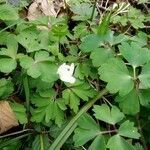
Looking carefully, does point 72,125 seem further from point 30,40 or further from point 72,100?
point 30,40

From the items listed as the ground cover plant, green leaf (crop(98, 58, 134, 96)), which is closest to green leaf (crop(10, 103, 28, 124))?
the ground cover plant

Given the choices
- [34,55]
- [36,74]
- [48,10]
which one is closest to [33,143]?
[36,74]

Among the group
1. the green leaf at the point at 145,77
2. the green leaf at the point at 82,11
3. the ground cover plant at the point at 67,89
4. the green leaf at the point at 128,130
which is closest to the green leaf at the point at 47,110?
the ground cover plant at the point at 67,89

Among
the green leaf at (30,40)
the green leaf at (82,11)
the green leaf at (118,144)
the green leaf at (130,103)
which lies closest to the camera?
the green leaf at (118,144)

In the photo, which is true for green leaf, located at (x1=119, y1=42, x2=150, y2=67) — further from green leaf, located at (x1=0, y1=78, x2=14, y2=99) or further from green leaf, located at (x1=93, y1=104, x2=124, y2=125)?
green leaf, located at (x1=0, y1=78, x2=14, y2=99)

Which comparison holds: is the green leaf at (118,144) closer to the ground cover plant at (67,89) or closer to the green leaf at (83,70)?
the ground cover plant at (67,89)

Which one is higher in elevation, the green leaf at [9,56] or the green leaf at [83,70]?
the green leaf at [9,56]

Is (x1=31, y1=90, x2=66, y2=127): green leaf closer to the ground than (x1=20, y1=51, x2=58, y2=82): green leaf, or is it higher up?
closer to the ground

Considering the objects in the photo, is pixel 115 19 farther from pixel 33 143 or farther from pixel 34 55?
pixel 33 143
